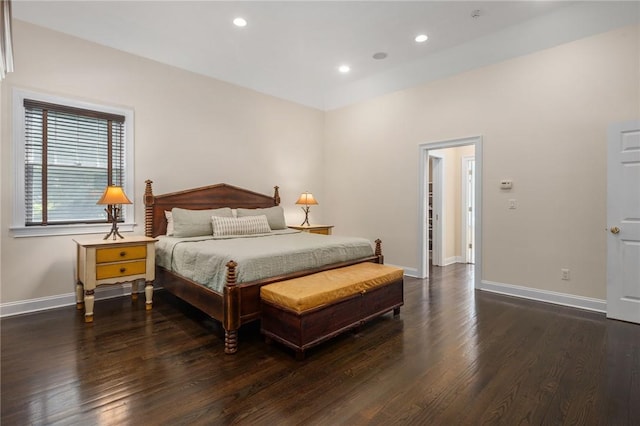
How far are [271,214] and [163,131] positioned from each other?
6.05 ft

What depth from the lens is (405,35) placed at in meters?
4.18

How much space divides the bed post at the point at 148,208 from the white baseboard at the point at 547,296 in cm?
440

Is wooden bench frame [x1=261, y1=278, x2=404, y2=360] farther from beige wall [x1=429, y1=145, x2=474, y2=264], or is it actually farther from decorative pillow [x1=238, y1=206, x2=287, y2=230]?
beige wall [x1=429, y1=145, x2=474, y2=264]

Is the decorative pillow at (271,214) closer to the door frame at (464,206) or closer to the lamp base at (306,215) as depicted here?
the lamp base at (306,215)

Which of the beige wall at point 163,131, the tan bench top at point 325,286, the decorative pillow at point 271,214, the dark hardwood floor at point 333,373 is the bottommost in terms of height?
the dark hardwood floor at point 333,373

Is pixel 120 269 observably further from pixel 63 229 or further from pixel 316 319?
pixel 316 319

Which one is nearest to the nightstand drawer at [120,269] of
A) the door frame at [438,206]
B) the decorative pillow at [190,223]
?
the decorative pillow at [190,223]

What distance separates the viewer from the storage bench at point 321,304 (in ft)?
7.89

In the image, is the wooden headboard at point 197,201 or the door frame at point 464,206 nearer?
the wooden headboard at point 197,201

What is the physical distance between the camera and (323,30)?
13.2 ft

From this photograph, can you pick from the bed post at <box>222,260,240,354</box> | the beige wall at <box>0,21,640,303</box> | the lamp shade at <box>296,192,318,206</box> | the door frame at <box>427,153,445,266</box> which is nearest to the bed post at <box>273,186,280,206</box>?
the beige wall at <box>0,21,640,303</box>

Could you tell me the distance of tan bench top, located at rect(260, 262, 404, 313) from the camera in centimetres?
244

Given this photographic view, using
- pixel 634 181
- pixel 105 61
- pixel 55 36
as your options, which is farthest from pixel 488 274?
pixel 55 36

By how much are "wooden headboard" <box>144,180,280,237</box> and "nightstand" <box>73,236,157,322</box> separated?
0.69 metres
